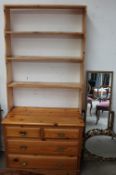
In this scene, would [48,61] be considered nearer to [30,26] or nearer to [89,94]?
[30,26]

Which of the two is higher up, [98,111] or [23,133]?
[98,111]

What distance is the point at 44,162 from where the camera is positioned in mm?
2324

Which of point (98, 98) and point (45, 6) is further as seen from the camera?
point (98, 98)

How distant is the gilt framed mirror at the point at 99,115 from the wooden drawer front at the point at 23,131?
0.82 m

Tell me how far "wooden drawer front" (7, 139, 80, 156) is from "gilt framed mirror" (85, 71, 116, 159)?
0.44 m

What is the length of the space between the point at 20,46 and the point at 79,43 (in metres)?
0.78

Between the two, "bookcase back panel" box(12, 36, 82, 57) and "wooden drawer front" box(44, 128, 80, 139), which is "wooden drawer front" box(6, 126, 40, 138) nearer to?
"wooden drawer front" box(44, 128, 80, 139)

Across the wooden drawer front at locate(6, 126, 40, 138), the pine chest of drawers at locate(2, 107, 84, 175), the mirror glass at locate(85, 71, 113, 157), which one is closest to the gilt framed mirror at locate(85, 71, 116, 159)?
the mirror glass at locate(85, 71, 113, 157)

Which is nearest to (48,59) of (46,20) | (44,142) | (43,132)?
(46,20)

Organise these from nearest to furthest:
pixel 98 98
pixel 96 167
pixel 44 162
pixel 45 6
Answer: pixel 45 6
pixel 44 162
pixel 96 167
pixel 98 98

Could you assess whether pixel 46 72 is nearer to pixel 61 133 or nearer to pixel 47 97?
pixel 47 97

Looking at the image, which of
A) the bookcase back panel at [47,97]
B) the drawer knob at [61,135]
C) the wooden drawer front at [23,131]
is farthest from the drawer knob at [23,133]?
the bookcase back panel at [47,97]

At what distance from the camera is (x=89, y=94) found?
2.63 meters

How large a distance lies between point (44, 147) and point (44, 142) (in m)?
0.07
